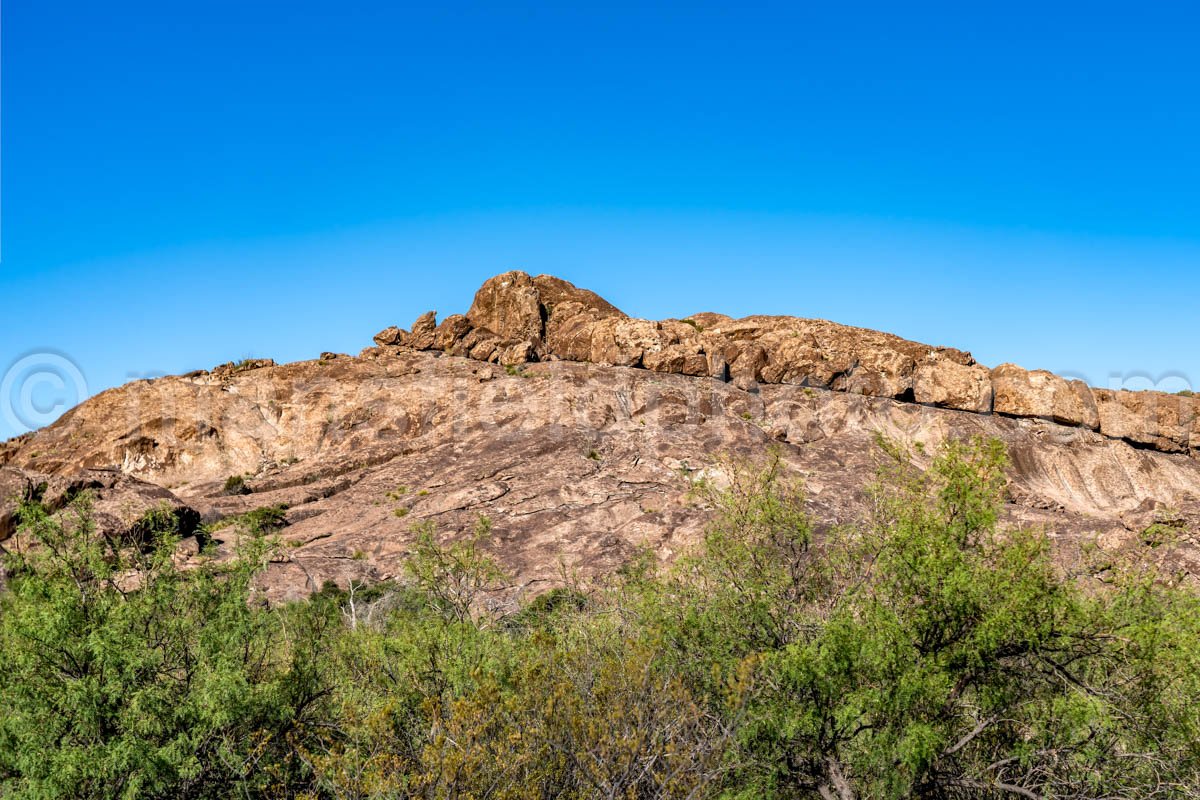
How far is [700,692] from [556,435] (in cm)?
3982

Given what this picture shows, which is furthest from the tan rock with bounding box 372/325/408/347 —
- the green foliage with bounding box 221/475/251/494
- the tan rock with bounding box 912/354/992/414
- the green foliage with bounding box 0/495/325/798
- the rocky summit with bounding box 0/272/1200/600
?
the green foliage with bounding box 0/495/325/798

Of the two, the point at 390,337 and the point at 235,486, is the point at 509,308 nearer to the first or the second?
the point at 390,337

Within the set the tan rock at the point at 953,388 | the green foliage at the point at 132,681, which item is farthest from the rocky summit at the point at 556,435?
the green foliage at the point at 132,681

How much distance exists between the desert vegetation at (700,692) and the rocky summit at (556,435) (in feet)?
85.3

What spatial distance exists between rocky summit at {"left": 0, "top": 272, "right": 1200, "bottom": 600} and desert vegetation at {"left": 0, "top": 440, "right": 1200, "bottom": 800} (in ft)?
85.3

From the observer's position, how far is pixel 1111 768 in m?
12.3

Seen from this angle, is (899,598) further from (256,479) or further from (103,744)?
(256,479)

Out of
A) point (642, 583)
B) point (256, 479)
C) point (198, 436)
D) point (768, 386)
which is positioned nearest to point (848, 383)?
point (768, 386)

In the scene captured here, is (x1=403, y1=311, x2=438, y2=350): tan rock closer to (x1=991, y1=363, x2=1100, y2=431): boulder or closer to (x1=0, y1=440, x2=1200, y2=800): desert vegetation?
(x1=991, y1=363, x2=1100, y2=431): boulder

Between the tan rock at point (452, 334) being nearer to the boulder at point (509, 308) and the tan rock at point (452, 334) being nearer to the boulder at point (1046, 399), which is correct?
the boulder at point (509, 308)

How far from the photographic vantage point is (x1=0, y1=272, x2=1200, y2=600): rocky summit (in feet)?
143

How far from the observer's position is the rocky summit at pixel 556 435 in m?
43.7

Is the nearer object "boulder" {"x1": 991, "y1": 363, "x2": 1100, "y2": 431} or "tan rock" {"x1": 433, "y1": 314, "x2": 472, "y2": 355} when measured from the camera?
"boulder" {"x1": 991, "y1": 363, "x2": 1100, "y2": 431}

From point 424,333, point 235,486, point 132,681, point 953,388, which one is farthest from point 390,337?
point 132,681
